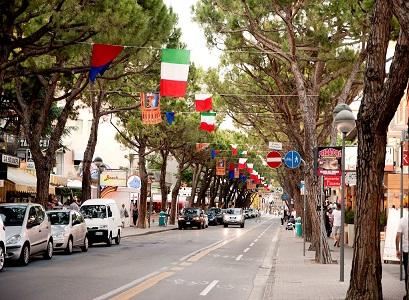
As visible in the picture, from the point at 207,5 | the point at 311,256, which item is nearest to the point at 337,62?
the point at 207,5

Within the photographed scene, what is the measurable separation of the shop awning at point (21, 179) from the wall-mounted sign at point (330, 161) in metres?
20.3

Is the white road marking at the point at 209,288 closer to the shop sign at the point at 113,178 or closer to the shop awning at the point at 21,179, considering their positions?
the shop awning at the point at 21,179

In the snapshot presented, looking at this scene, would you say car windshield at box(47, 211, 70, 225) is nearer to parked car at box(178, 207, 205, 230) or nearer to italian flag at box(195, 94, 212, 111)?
italian flag at box(195, 94, 212, 111)

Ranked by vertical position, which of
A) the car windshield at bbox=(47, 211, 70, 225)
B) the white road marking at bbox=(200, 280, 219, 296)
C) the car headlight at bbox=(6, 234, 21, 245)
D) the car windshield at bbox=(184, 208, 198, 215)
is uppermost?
the car windshield at bbox=(184, 208, 198, 215)

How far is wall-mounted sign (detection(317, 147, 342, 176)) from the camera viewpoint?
64.6 feet

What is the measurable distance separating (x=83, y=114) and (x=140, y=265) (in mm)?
57058

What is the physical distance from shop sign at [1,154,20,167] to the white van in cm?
554

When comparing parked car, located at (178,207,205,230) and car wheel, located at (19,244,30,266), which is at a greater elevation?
parked car, located at (178,207,205,230)

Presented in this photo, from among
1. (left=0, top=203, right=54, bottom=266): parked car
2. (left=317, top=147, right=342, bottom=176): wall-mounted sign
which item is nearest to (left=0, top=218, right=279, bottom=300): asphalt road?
(left=0, top=203, right=54, bottom=266): parked car

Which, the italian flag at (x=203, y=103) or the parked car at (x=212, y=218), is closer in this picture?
the italian flag at (x=203, y=103)

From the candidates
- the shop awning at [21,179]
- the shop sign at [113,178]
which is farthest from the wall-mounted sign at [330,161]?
the shop sign at [113,178]

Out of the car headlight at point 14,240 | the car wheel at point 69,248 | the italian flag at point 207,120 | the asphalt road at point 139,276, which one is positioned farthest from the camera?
the italian flag at point 207,120

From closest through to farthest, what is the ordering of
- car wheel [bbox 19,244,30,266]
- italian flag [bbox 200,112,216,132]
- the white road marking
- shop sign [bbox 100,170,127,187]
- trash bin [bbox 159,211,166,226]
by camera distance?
the white road marking, car wheel [bbox 19,244,30,266], italian flag [bbox 200,112,216,132], shop sign [bbox 100,170,127,187], trash bin [bbox 159,211,166,226]

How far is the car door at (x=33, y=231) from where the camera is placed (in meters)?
20.9
